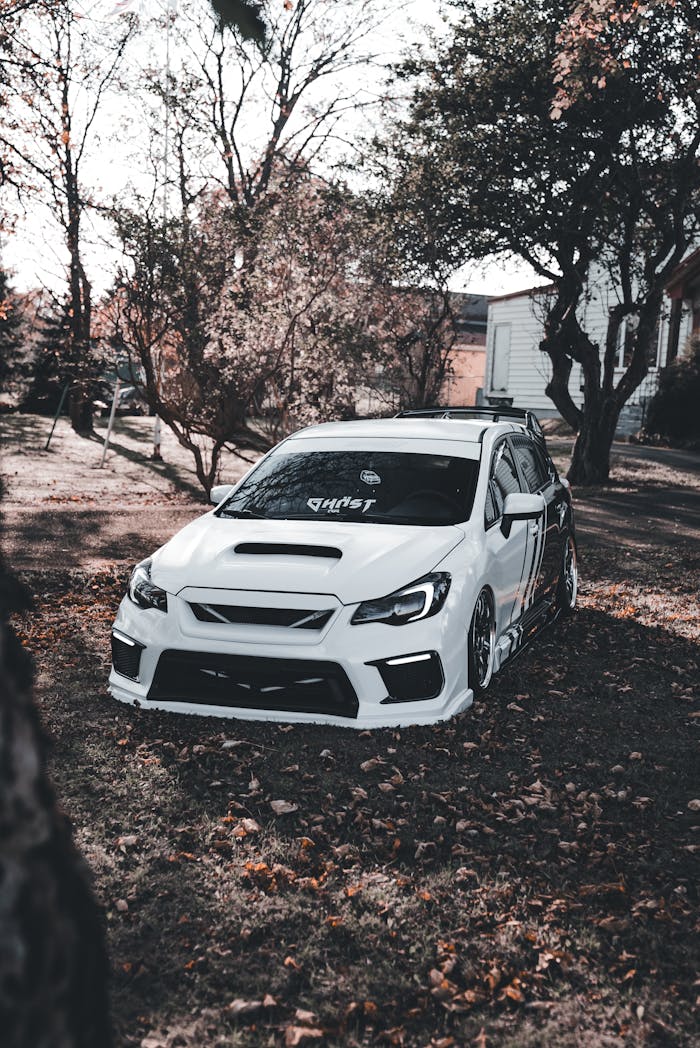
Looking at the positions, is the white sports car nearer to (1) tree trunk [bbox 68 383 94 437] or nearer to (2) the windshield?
(2) the windshield

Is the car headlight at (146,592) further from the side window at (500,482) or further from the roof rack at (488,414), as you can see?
the roof rack at (488,414)

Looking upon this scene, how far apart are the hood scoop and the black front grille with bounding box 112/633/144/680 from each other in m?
0.78

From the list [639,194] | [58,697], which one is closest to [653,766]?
[58,697]

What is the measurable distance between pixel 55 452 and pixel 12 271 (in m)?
11.5

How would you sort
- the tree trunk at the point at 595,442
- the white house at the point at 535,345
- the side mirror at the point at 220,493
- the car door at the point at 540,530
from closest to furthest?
the side mirror at the point at 220,493 → the car door at the point at 540,530 → the tree trunk at the point at 595,442 → the white house at the point at 535,345

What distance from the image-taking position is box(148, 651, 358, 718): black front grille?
535cm

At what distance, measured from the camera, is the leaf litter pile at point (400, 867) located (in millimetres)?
3311

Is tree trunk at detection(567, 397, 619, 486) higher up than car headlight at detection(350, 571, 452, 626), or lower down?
lower down

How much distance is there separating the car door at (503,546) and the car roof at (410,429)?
0.66ft

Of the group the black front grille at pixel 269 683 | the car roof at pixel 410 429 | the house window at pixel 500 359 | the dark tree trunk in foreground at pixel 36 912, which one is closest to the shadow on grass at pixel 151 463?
the car roof at pixel 410 429

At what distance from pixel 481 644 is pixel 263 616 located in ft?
4.55

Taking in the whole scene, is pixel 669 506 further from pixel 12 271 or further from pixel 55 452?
pixel 12 271

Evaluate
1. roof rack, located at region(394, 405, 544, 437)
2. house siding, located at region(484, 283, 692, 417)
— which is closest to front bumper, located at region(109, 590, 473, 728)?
roof rack, located at region(394, 405, 544, 437)

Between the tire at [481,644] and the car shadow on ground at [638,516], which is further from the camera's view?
the car shadow on ground at [638,516]
